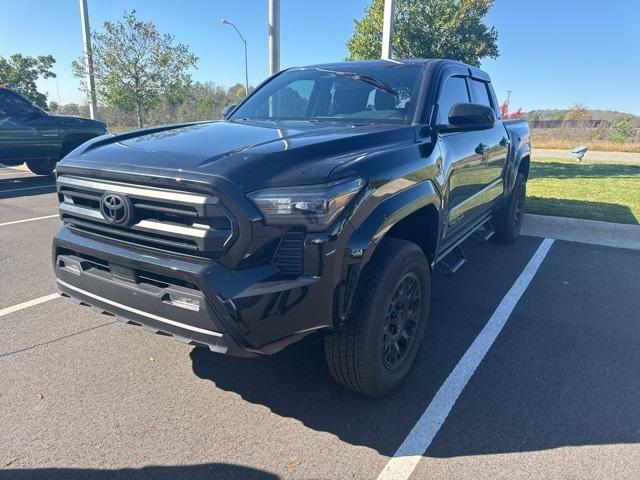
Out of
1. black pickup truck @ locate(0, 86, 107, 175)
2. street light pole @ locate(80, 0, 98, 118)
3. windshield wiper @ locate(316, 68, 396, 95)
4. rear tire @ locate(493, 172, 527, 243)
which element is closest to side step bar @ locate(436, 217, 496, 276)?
rear tire @ locate(493, 172, 527, 243)

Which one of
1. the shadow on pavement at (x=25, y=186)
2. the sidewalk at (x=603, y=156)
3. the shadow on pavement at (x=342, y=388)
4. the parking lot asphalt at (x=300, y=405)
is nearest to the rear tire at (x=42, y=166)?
the shadow on pavement at (x=25, y=186)

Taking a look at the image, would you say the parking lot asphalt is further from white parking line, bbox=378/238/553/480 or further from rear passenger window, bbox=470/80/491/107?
rear passenger window, bbox=470/80/491/107

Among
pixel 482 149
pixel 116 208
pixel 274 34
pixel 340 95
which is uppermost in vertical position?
pixel 274 34

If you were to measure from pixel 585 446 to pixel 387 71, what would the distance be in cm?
286

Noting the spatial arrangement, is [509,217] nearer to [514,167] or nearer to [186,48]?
[514,167]

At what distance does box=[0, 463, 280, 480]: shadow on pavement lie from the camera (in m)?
2.20

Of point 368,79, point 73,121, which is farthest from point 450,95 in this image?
point 73,121

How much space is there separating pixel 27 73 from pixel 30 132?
2762 cm

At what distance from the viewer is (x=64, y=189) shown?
2.80 metres

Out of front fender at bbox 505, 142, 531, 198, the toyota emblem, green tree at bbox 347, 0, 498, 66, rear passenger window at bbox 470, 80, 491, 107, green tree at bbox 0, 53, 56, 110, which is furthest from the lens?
green tree at bbox 0, 53, 56, 110

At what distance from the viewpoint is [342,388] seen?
2947mm

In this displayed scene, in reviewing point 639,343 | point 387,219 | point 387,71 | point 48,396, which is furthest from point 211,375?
point 639,343

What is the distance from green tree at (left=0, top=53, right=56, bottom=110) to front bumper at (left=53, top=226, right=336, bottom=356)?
114 ft

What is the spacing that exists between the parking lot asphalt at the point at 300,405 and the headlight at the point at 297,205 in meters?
0.87
